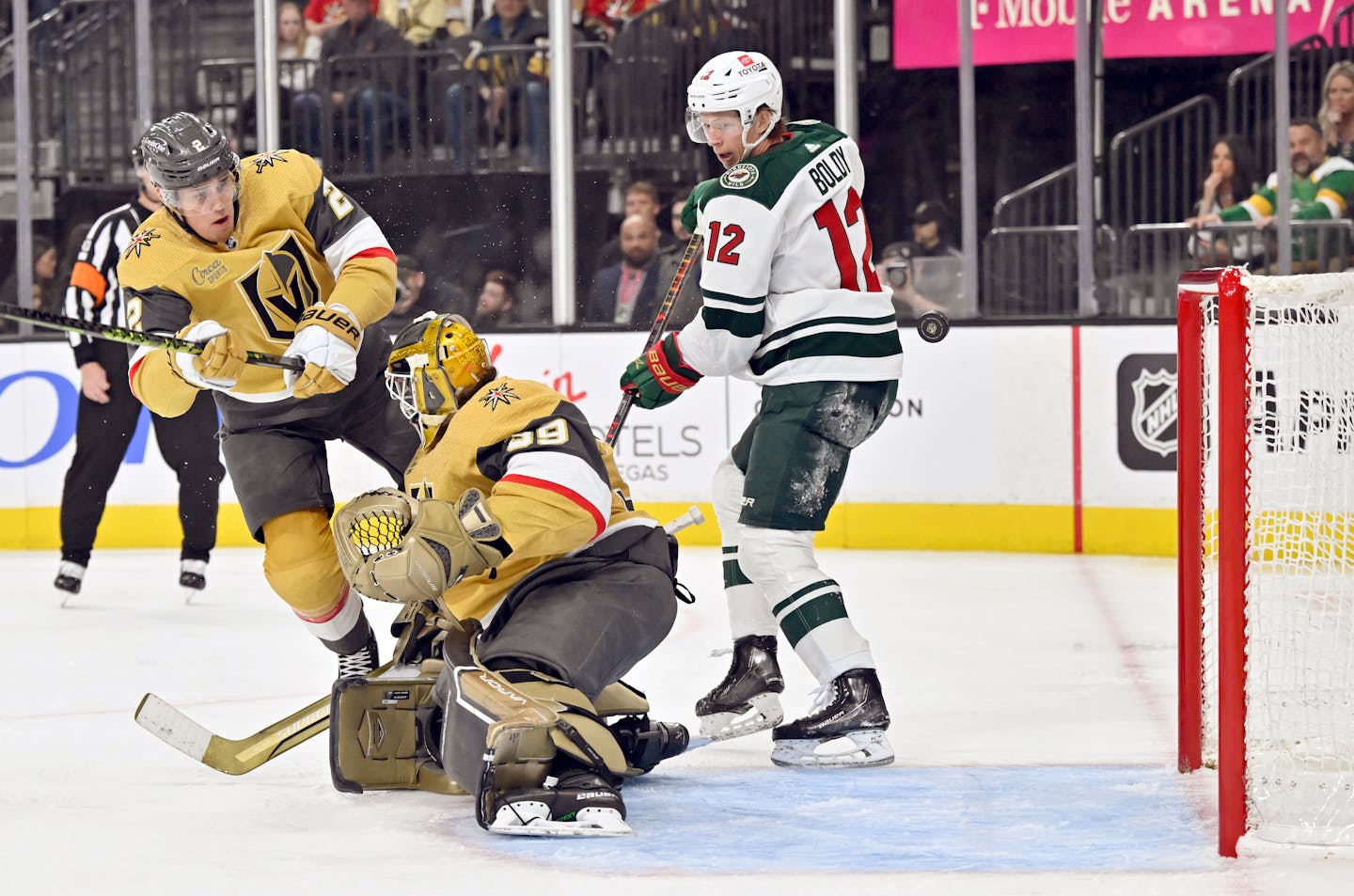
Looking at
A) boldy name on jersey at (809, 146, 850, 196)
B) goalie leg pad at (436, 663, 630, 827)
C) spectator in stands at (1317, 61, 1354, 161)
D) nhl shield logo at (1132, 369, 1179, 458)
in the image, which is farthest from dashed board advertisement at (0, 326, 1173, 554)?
goalie leg pad at (436, 663, 630, 827)

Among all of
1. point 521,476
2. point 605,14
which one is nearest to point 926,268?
point 605,14

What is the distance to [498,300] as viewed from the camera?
6.96 meters

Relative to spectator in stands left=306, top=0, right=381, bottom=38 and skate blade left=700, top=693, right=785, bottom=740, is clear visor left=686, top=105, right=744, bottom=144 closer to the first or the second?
skate blade left=700, top=693, right=785, bottom=740

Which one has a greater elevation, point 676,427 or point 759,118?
point 759,118

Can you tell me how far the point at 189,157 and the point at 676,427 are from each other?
3.38 m

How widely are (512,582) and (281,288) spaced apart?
843 millimetres

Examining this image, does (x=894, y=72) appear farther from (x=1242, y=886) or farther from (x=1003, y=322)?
(x=1242, y=886)

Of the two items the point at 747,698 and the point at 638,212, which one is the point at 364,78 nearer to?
the point at 638,212

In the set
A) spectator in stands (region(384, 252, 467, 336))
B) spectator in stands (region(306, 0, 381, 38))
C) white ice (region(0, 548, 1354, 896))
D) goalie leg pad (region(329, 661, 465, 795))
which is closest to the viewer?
white ice (region(0, 548, 1354, 896))

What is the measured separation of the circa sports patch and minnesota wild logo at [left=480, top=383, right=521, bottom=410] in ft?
1.96

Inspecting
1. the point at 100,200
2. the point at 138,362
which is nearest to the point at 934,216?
the point at 100,200

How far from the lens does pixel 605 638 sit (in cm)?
276

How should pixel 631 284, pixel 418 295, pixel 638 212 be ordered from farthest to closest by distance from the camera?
pixel 418 295 < pixel 638 212 < pixel 631 284

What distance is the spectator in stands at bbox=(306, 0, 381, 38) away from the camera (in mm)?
7359
